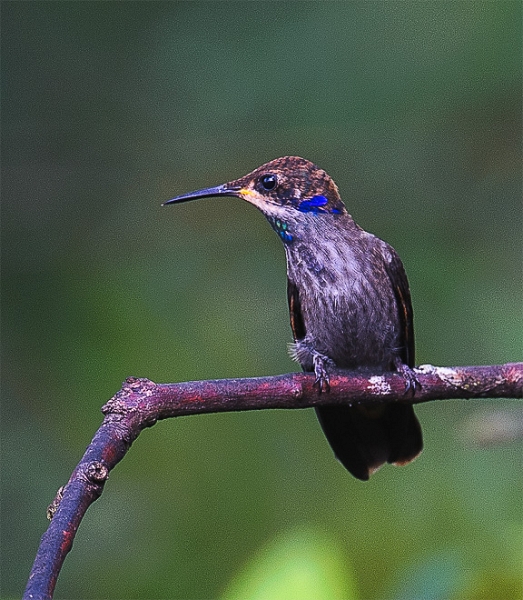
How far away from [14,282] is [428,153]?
2193 millimetres

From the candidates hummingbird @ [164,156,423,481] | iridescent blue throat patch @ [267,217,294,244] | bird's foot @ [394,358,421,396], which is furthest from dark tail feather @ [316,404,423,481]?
bird's foot @ [394,358,421,396]

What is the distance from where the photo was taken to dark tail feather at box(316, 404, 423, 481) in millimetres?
3410

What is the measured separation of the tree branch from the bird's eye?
0.82 metres

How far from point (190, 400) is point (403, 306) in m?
1.53

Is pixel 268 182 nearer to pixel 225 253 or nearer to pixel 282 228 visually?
pixel 282 228

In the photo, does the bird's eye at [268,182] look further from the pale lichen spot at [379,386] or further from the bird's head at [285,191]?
the pale lichen spot at [379,386]

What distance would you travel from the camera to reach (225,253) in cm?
429

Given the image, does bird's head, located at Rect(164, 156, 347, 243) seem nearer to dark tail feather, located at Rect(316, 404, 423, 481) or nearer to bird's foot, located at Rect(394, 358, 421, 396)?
dark tail feather, located at Rect(316, 404, 423, 481)

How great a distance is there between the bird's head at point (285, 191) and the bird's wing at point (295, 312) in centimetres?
22

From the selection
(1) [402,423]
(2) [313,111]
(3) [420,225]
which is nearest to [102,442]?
(1) [402,423]

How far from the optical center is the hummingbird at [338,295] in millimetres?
3225

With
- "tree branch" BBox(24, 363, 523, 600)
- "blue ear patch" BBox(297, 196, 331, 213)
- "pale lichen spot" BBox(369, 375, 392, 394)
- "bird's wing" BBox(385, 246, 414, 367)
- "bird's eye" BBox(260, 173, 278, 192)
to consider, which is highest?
"bird's eye" BBox(260, 173, 278, 192)

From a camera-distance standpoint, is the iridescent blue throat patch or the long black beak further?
the iridescent blue throat patch

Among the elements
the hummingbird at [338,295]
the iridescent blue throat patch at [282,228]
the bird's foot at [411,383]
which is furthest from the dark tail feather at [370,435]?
the bird's foot at [411,383]
